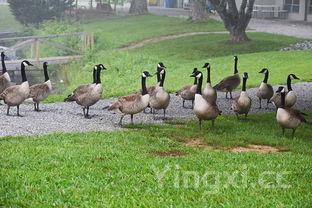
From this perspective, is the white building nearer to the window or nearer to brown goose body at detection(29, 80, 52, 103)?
the window

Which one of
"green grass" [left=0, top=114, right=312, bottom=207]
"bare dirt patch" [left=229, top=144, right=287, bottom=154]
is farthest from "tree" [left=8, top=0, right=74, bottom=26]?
"bare dirt patch" [left=229, top=144, right=287, bottom=154]

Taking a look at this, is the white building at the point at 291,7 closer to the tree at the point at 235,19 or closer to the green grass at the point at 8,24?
the tree at the point at 235,19

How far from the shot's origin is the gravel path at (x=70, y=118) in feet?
53.6

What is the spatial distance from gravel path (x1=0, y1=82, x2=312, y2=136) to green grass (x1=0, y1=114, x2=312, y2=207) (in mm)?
1221

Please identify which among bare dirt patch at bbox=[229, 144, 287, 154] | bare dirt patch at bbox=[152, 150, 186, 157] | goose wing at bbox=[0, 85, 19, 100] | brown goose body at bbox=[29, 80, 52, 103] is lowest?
bare dirt patch at bbox=[229, 144, 287, 154]

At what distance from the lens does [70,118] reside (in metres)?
18.4

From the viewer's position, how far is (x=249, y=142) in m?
15.4

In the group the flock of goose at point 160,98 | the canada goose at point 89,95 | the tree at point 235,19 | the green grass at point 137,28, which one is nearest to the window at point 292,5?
the green grass at point 137,28

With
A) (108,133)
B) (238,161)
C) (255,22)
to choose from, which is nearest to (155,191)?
(238,161)

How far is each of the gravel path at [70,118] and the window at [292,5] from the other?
134 ft

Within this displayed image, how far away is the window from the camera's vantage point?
207 ft

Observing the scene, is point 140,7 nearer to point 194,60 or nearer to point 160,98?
point 194,60

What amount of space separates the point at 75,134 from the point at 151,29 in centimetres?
3919

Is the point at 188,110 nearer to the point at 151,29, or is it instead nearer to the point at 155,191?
the point at 155,191
